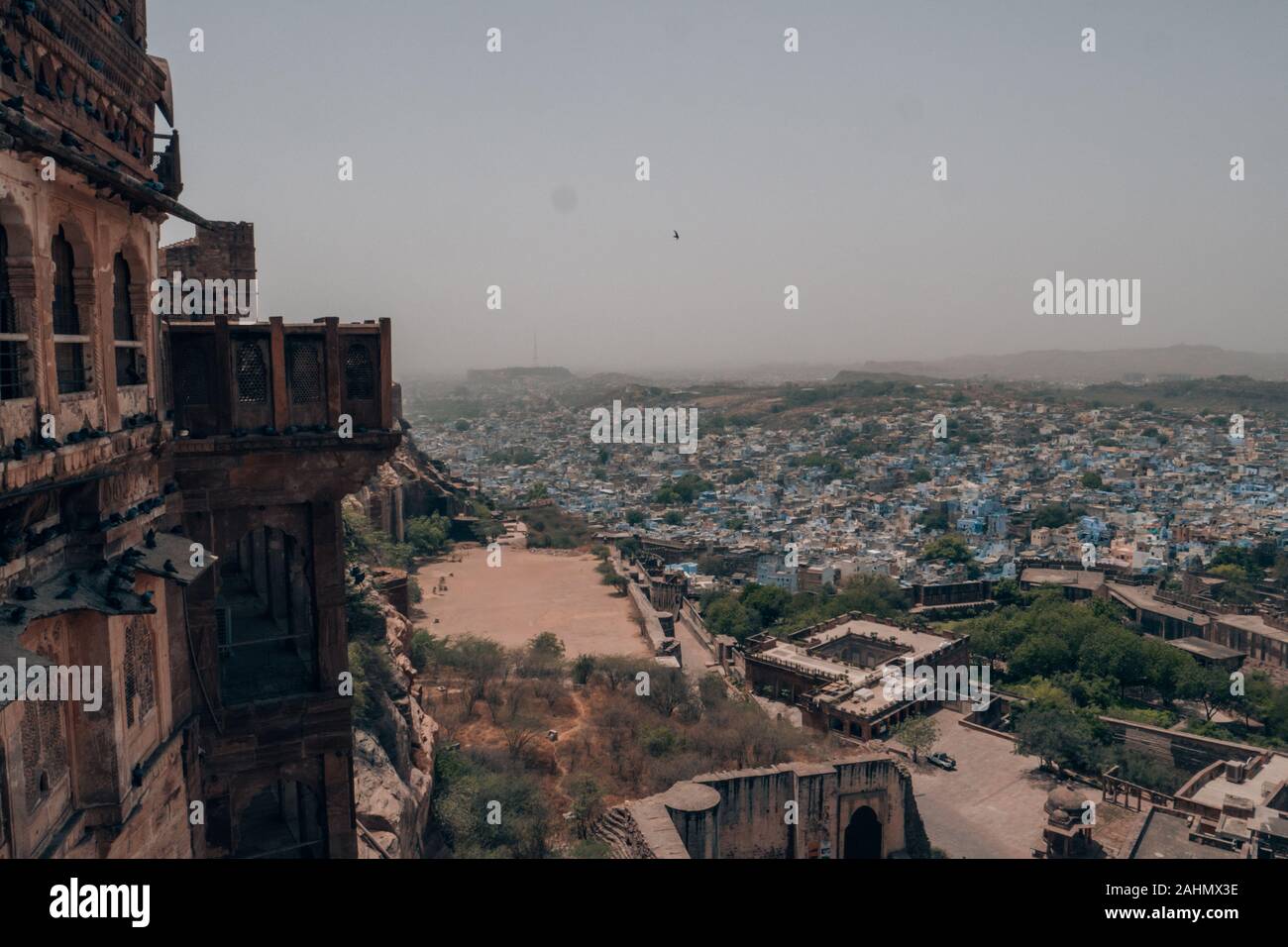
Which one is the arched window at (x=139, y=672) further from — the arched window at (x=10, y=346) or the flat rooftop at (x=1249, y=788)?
the flat rooftop at (x=1249, y=788)

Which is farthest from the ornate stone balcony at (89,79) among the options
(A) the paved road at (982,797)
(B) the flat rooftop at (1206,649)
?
(B) the flat rooftop at (1206,649)

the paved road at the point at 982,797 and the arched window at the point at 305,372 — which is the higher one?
the arched window at the point at 305,372

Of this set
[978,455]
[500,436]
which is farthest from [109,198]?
[500,436]

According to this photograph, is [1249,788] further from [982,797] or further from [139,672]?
[139,672]

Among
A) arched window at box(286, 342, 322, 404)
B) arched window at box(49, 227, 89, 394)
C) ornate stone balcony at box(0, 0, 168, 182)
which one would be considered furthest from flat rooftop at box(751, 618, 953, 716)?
arched window at box(49, 227, 89, 394)

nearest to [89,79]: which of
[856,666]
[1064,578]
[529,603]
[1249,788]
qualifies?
[1249,788]

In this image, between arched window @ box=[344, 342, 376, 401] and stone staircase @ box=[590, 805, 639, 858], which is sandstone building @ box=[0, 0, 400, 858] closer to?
arched window @ box=[344, 342, 376, 401]
